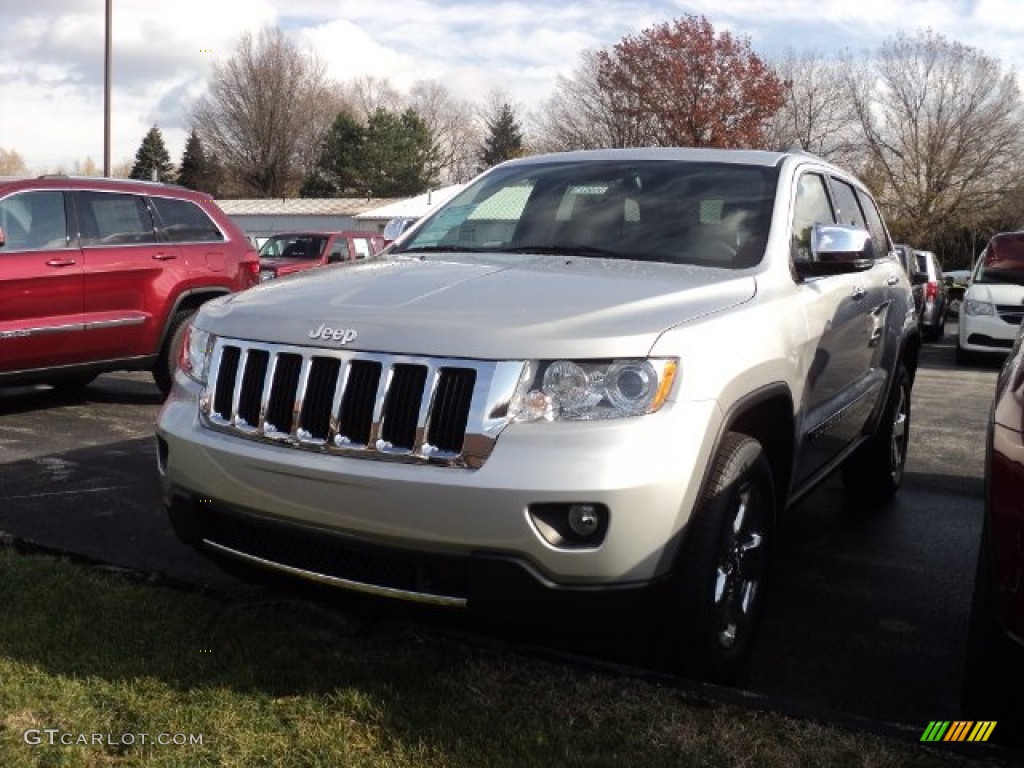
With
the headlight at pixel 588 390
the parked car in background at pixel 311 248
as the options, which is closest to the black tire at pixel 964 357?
the parked car in background at pixel 311 248

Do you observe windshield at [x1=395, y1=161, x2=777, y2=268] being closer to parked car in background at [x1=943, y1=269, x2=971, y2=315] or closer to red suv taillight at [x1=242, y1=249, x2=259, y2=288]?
red suv taillight at [x1=242, y1=249, x2=259, y2=288]

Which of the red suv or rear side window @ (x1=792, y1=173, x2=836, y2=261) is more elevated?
rear side window @ (x1=792, y1=173, x2=836, y2=261)

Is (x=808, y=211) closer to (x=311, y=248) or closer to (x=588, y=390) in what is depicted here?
(x=588, y=390)

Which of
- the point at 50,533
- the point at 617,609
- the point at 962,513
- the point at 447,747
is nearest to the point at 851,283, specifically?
the point at 962,513

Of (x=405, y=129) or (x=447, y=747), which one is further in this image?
(x=405, y=129)

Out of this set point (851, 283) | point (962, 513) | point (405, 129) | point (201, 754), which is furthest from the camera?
point (405, 129)

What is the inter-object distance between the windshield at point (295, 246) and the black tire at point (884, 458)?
13779 millimetres

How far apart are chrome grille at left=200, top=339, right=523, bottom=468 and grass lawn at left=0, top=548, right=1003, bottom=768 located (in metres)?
0.72

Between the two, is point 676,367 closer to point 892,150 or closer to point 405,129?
point 892,150

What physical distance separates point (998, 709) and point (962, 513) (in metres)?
3.19

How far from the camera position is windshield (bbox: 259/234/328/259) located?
60.8 ft

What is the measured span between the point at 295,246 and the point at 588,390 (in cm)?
1677

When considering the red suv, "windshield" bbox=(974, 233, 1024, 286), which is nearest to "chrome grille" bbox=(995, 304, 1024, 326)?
"windshield" bbox=(974, 233, 1024, 286)

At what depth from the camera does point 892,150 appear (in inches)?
1879
